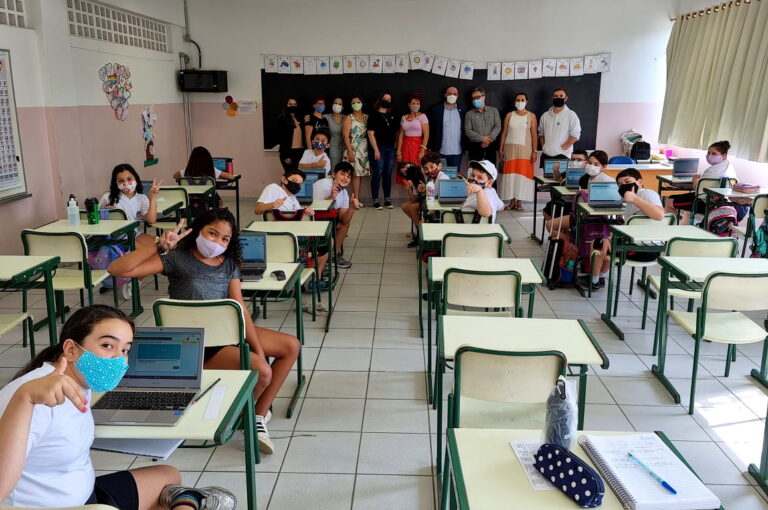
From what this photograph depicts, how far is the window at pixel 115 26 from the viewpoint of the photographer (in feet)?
24.0

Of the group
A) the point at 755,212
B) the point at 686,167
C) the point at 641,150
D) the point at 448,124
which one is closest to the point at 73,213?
the point at 755,212

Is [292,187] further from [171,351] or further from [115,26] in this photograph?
[115,26]

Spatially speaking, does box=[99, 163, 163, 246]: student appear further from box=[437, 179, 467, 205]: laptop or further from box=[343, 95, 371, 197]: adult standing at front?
box=[343, 95, 371, 197]: adult standing at front

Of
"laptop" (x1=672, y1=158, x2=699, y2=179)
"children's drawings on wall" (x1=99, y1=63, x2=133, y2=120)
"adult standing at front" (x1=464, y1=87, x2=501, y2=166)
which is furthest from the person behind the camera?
"adult standing at front" (x1=464, y1=87, x2=501, y2=166)

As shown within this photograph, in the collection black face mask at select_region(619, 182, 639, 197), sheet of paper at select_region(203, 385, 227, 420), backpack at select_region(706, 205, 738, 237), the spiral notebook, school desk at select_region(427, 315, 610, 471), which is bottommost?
backpack at select_region(706, 205, 738, 237)

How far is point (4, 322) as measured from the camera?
3629 millimetres

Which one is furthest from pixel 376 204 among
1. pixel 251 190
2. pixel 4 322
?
pixel 4 322

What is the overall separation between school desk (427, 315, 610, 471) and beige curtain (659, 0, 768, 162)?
5.76m

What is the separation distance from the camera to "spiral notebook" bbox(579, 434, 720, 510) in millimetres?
1640

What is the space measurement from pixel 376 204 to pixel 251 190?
2.19 meters

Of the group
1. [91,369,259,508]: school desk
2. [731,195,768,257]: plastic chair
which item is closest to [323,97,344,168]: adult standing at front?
[731,195,768,257]: plastic chair

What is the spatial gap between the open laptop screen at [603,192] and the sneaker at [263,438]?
384cm

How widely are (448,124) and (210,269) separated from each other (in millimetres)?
7432

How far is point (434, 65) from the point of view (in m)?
10.3
